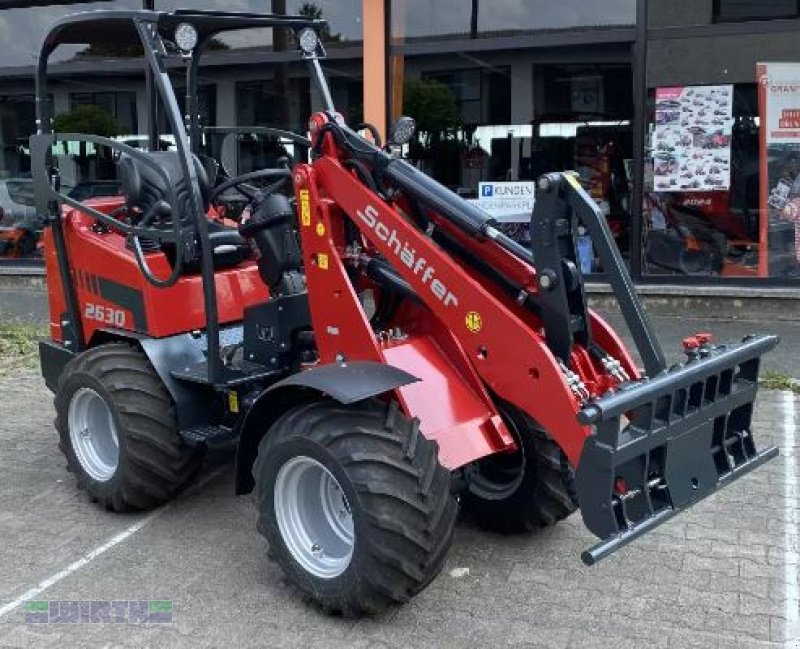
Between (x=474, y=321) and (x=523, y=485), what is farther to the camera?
(x=523, y=485)

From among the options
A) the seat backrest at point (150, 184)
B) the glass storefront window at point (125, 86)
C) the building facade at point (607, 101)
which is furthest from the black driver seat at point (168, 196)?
the glass storefront window at point (125, 86)

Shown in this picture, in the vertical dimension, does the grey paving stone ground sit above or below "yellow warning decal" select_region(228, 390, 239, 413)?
below

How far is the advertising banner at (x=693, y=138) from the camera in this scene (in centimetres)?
888

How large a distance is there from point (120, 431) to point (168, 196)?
116cm

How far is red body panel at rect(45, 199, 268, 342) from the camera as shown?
4.64m

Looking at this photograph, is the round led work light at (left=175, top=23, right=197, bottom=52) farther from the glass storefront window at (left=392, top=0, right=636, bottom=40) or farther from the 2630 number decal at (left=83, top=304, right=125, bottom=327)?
the glass storefront window at (left=392, top=0, right=636, bottom=40)

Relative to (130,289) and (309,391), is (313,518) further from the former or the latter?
(130,289)

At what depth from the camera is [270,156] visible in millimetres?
7789

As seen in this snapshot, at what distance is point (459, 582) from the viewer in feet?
12.9

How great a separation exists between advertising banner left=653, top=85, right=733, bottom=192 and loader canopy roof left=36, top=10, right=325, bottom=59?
16.6 feet

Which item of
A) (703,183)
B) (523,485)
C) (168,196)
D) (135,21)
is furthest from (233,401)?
(703,183)

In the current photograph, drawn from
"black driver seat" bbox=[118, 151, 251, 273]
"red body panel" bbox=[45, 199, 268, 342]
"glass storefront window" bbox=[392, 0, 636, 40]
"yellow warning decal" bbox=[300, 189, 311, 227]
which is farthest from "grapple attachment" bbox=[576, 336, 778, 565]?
"glass storefront window" bbox=[392, 0, 636, 40]

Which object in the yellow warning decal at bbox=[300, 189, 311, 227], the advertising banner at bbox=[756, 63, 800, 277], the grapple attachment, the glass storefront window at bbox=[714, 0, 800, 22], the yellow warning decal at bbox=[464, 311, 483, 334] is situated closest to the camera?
the grapple attachment

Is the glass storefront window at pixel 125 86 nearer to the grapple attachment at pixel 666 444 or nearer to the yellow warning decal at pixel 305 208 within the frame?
the yellow warning decal at pixel 305 208
